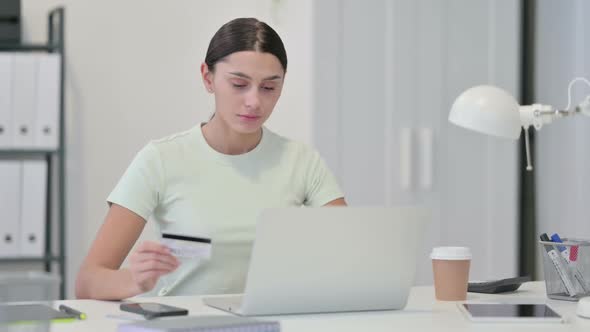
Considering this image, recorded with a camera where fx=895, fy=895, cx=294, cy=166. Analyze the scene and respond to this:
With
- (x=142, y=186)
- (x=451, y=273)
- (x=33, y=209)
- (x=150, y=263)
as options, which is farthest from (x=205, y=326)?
(x=33, y=209)

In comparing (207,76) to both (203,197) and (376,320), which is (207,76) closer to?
(203,197)

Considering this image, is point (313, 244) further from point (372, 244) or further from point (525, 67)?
point (525, 67)

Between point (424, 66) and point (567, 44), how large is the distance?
527mm

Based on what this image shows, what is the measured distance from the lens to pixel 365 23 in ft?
10.3

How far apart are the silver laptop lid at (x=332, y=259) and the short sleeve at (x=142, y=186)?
607mm

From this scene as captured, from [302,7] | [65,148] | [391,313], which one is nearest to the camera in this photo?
[391,313]

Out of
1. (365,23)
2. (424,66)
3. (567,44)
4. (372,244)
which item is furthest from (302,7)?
(372,244)

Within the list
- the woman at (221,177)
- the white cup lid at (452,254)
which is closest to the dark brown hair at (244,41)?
the woman at (221,177)

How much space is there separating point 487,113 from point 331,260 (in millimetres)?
490

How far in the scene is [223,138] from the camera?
216 cm

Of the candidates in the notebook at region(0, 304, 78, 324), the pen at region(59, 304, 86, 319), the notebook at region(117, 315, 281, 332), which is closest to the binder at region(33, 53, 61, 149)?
the pen at region(59, 304, 86, 319)

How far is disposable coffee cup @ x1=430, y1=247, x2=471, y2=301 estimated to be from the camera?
177 centimetres

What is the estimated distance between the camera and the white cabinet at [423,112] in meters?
3.10

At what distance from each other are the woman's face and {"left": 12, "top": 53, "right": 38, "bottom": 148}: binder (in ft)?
4.16
